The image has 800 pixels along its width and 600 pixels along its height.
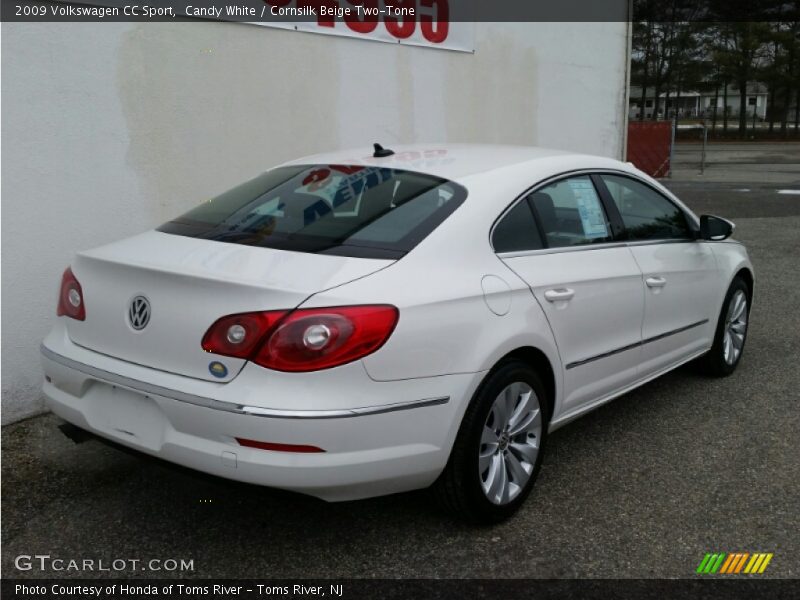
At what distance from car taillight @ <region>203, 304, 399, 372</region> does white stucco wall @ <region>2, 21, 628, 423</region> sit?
2294 millimetres

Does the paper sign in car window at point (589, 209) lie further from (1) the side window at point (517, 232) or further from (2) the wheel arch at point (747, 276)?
(2) the wheel arch at point (747, 276)

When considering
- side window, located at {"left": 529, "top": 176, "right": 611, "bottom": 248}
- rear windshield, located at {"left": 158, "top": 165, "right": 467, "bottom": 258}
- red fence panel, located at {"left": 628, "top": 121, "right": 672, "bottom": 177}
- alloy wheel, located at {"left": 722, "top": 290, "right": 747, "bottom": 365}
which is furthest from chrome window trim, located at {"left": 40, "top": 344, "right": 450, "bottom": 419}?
red fence panel, located at {"left": 628, "top": 121, "right": 672, "bottom": 177}

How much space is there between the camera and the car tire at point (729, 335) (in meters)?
4.99

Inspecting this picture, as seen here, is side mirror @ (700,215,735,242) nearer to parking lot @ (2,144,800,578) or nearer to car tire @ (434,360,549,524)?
parking lot @ (2,144,800,578)

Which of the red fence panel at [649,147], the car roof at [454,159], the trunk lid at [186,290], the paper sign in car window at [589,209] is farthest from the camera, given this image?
the red fence panel at [649,147]

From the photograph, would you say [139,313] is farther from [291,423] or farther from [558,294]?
[558,294]

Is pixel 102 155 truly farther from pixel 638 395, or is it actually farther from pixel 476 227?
pixel 638 395

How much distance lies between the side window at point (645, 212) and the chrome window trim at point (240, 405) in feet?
6.04

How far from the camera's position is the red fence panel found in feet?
70.9

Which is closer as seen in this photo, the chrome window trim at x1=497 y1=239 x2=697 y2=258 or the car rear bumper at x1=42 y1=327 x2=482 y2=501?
the car rear bumper at x1=42 y1=327 x2=482 y2=501

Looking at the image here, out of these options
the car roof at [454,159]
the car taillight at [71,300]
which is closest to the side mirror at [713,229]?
the car roof at [454,159]

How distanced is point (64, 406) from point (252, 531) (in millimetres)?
874

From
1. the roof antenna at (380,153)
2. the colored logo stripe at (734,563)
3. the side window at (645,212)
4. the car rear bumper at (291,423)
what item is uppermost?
the roof antenna at (380,153)

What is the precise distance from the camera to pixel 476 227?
316 cm
